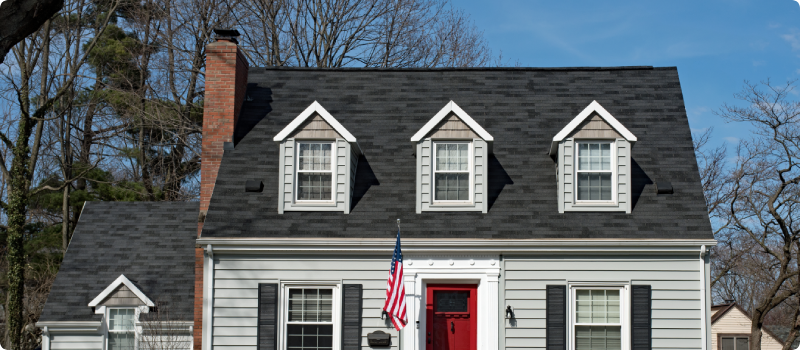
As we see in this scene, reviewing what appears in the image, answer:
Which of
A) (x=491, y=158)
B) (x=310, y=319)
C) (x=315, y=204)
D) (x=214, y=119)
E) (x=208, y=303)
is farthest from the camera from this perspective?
(x=214, y=119)

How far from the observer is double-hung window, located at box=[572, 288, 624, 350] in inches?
486

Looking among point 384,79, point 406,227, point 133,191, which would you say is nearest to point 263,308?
point 406,227

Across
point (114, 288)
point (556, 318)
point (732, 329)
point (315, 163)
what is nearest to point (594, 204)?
point (556, 318)

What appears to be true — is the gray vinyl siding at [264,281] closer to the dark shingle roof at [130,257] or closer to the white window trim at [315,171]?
the white window trim at [315,171]

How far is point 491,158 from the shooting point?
13.9m

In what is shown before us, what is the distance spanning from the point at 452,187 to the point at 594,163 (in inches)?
104

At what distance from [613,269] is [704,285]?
153 cm

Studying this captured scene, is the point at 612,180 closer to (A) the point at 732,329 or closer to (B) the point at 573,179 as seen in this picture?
(B) the point at 573,179

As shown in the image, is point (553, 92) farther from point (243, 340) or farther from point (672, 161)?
point (243, 340)

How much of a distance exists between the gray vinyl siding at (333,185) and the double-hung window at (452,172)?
1.63m

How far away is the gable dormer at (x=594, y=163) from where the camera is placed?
12938 mm

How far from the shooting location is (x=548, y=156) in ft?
45.4

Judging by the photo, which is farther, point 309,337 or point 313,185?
point 313,185

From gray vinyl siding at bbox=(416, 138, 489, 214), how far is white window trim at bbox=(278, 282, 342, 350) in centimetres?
209
